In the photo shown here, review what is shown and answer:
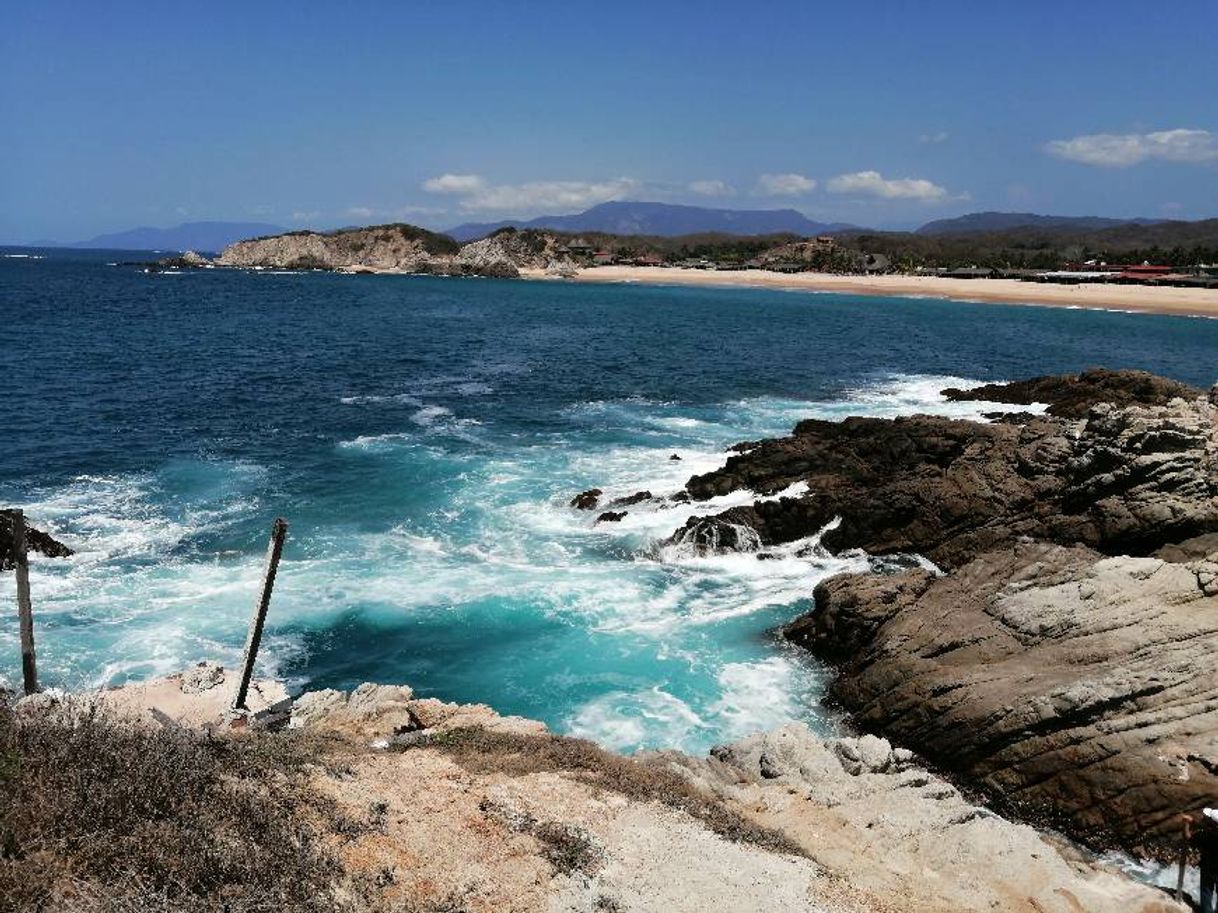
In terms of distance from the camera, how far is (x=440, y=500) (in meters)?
28.4

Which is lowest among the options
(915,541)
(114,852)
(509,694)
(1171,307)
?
(509,694)

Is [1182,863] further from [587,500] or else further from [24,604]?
[587,500]

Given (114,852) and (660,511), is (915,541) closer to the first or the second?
(660,511)

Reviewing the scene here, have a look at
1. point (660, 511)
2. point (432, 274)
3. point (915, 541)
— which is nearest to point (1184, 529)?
point (915, 541)

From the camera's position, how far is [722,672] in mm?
17984

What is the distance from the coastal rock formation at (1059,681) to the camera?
1220cm

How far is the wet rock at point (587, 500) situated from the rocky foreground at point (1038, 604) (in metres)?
4.00

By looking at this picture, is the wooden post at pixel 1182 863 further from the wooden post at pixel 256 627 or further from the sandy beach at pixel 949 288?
the sandy beach at pixel 949 288

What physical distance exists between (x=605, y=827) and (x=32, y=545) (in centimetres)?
1992

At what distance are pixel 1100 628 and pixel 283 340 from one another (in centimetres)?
6298

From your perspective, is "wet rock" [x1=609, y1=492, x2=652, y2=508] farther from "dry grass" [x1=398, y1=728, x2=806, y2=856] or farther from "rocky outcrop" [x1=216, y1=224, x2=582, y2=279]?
"rocky outcrop" [x1=216, y1=224, x2=582, y2=279]

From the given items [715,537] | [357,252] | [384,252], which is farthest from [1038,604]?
[357,252]

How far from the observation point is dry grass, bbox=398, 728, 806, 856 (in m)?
10.3

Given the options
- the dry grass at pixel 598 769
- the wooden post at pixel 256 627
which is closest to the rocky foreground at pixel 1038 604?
the dry grass at pixel 598 769
